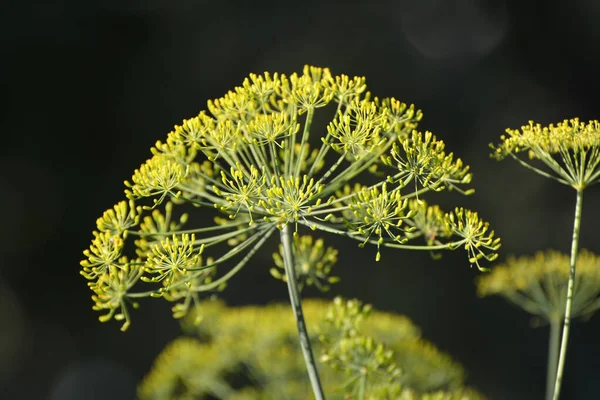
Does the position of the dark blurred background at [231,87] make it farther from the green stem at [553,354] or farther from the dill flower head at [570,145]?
the dill flower head at [570,145]

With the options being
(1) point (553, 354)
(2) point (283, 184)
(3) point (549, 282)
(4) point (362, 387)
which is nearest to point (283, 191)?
(2) point (283, 184)

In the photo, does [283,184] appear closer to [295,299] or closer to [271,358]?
[295,299]

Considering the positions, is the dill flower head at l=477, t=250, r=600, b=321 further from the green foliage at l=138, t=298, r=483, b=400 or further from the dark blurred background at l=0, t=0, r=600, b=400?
the dark blurred background at l=0, t=0, r=600, b=400

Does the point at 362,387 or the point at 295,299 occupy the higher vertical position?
the point at 295,299

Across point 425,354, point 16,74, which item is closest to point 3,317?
point 16,74

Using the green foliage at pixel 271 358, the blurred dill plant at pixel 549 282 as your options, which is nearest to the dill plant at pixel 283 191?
the green foliage at pixel 271 358

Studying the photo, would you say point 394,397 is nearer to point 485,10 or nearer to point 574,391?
point 574,391
